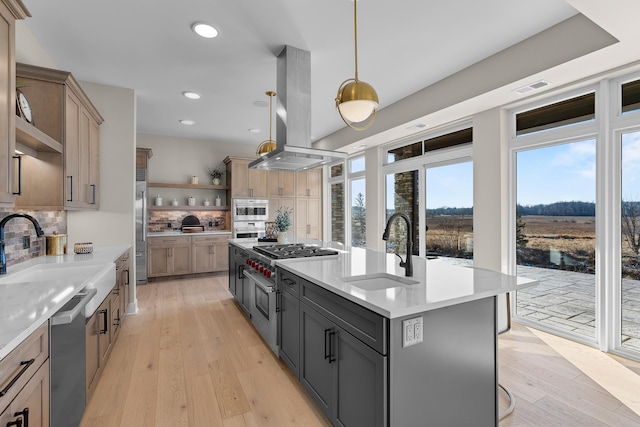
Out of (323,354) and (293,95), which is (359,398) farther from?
(293,95)

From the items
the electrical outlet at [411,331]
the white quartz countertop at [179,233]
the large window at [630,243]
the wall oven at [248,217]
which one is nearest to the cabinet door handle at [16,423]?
the electrical outlet at [411,331]

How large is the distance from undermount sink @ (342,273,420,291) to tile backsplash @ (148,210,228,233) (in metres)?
5.24

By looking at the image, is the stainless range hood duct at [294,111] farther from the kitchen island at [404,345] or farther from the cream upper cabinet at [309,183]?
the cream upper cabinet at [309,183]

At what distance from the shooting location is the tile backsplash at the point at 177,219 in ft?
20.5

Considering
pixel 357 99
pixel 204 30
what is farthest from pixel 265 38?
pixel 357 99

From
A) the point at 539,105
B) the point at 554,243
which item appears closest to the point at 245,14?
the point at 539,105

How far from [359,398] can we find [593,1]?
8.81 feet

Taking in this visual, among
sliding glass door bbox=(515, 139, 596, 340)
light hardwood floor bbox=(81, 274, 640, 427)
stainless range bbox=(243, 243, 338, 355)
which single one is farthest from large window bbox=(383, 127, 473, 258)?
stainless range bbox=(243, 243, 338, 355)

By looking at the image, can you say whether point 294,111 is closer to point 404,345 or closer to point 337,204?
point 404,345

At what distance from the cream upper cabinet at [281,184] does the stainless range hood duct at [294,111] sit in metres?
3.57

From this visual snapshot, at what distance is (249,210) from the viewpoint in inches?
257

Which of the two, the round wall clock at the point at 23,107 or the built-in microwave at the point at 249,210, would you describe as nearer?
the round wall clock at the point at 23,107

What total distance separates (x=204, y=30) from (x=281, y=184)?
174 inches

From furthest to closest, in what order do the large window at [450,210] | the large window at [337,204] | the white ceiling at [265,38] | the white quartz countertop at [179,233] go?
the large window at [337,204] → the white quartz countertop at [179,233] → the large window at [450,210] → the white ceiling at [265,38]
